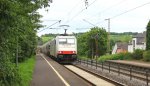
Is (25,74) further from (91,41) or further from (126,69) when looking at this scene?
(91,41)

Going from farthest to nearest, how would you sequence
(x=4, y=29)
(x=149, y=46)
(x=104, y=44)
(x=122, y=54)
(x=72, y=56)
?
(x=104, y=44) → (x=122, y=54) → (x=149, y=46) → (x=72, y=56) → (x=4, y=29)

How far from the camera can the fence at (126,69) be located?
89.3 ft

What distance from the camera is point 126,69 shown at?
101 ft

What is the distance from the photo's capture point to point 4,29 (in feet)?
49.5

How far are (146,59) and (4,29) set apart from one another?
4288 centimetres

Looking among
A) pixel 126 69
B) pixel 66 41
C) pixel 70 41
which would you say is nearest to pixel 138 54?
pixel 70 41

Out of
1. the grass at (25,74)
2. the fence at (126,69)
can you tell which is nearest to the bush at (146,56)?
the fence at (126,69)

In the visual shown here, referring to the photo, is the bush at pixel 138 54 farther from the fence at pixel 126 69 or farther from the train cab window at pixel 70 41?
the train cab window at pixel 70 41

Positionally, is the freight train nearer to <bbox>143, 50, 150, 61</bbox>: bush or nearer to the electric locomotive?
the electric locomotive

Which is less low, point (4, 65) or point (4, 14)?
point (4, 14)

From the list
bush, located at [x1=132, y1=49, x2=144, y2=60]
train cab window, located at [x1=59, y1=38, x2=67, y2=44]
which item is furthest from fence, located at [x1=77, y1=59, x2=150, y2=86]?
bush, located at [x1=132, y1=49, x2=144, y2=60]

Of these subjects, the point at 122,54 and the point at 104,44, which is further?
the point at 104,44

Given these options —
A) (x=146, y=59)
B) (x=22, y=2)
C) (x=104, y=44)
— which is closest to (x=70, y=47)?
(x=146, y=59)

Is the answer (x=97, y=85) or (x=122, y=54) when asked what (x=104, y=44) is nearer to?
(x=122, y=54)
